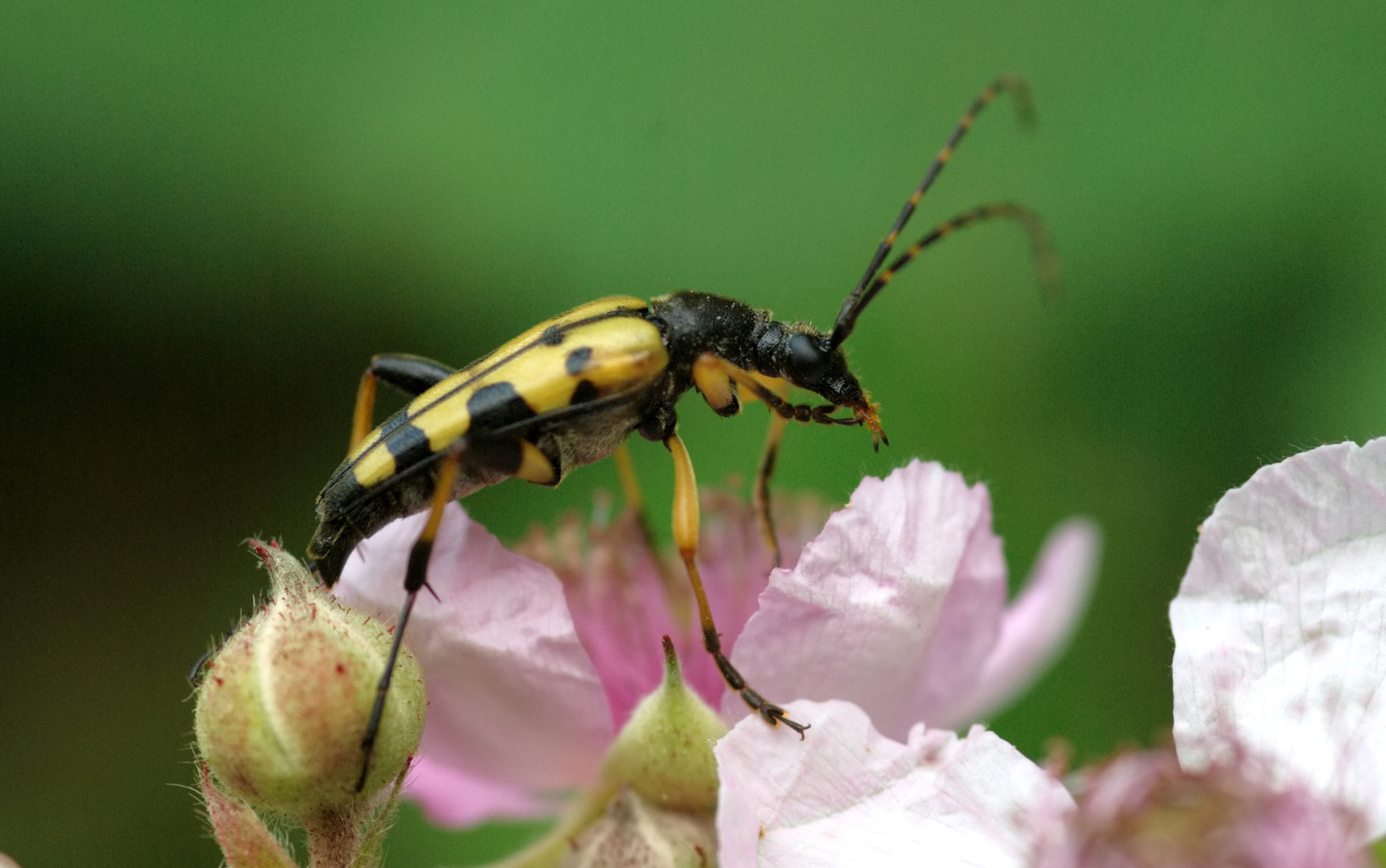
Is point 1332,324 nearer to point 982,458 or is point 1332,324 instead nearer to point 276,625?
point 982,458

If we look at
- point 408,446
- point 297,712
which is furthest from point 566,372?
point 297,712

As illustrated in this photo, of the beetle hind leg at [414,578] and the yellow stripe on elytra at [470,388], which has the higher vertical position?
the yellow stripe on elytra at [470,388]

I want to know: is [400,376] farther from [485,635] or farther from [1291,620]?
[1291,620]

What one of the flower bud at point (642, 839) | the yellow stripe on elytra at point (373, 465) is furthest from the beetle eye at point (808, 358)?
the flower bud at point (642, 839)

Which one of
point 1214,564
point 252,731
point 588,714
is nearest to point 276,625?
point 252,731

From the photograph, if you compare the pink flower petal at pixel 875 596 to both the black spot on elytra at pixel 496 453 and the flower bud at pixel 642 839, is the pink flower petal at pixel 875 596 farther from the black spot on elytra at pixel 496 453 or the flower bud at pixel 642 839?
the black spot on elytra at pixel 496 453

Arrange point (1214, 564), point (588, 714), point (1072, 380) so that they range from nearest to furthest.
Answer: point (1214, 564)
point (588, 714)
point (1072, 380)

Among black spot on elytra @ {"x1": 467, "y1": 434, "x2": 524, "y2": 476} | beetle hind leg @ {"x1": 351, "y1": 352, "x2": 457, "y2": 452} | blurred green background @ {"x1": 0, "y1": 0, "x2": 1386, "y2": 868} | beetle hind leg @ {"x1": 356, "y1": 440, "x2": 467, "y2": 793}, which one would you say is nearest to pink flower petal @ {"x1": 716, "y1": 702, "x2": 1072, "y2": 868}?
beetle hind leg @ {"x1": 356, "y1": 440, "x2": 467, "y2": 793}
